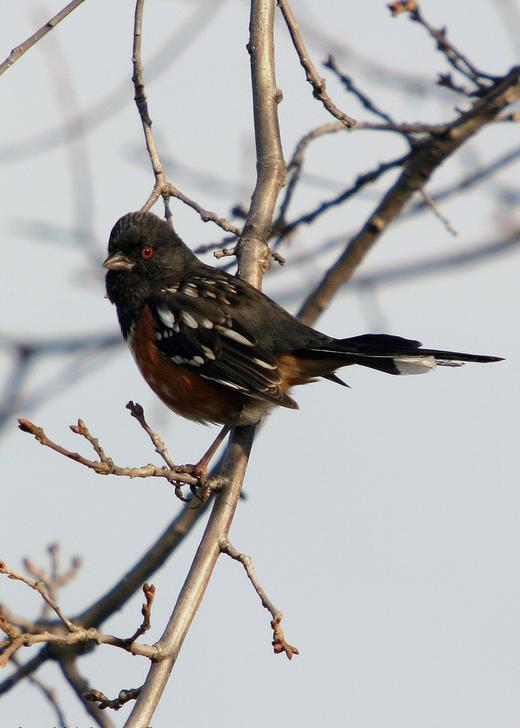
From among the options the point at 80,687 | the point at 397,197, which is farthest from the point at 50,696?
the point at 397,197

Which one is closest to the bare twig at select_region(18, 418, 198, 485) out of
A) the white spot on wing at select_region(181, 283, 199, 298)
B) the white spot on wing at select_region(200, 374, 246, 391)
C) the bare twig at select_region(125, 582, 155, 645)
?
the bare twig at select_region(125, 582, 155, 645)

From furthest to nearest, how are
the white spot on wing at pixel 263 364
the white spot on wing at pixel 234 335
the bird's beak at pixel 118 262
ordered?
the bird's beak at pixel 118 262 < the white spot on wing at pixel 234 335 < the white spot on wing at pixel 263 364

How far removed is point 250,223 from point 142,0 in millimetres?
967

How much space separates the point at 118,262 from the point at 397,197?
4.46 feet

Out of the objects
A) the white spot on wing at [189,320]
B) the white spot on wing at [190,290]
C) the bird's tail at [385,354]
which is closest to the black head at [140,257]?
the white spot on wing at [190,290]

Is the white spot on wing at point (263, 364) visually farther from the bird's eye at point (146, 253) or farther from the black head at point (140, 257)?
the bird's eye at point (146, 253)

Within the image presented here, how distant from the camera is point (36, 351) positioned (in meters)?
4.36

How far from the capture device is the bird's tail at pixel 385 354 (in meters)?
4.25

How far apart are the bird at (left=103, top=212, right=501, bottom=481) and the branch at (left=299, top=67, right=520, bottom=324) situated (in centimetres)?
32

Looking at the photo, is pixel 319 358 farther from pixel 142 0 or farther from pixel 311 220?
pixel 142 0

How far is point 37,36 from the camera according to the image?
10.4ft

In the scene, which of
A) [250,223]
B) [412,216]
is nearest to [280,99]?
[250,223]

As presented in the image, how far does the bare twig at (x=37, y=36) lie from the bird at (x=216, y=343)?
4.58 feet

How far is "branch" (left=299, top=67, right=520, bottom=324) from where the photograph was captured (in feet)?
15.8
